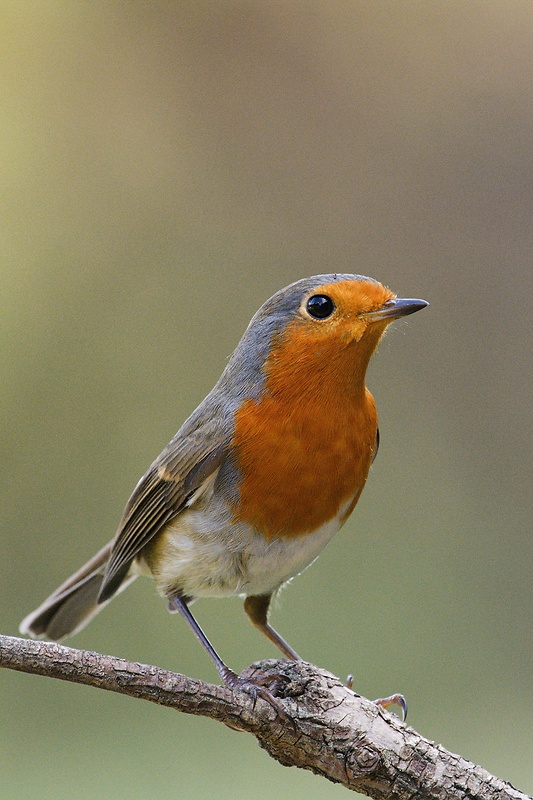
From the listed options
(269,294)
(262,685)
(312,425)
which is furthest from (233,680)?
(269,294)

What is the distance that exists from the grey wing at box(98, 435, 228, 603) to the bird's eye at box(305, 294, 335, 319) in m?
0.47

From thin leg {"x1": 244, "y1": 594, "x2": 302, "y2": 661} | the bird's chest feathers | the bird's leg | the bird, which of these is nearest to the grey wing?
the bird

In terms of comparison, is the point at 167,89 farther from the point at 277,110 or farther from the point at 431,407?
A: the point at 431,407

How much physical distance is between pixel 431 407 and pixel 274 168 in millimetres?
1906

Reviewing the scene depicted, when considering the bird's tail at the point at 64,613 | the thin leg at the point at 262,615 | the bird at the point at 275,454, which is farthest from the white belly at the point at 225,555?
the bird's tail at the point at 64,613

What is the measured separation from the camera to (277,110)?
21.4 ft

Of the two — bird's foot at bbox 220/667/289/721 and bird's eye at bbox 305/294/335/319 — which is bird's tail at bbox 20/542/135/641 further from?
bird's eye at bbox 305/294/335/319

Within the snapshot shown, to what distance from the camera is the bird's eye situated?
2.85 m

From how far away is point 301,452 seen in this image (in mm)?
2820

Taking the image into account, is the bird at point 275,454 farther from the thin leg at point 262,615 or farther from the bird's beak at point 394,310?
the thin leg at point 262,615

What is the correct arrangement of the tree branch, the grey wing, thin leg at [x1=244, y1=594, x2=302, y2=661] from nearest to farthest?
the tree branch, the grey wing, thin leg at [x1=244, y1=594, x2=302, y2=661]

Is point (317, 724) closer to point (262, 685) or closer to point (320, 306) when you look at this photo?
point (262, 685)

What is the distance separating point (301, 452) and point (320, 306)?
427 mm

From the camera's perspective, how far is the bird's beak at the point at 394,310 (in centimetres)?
268
